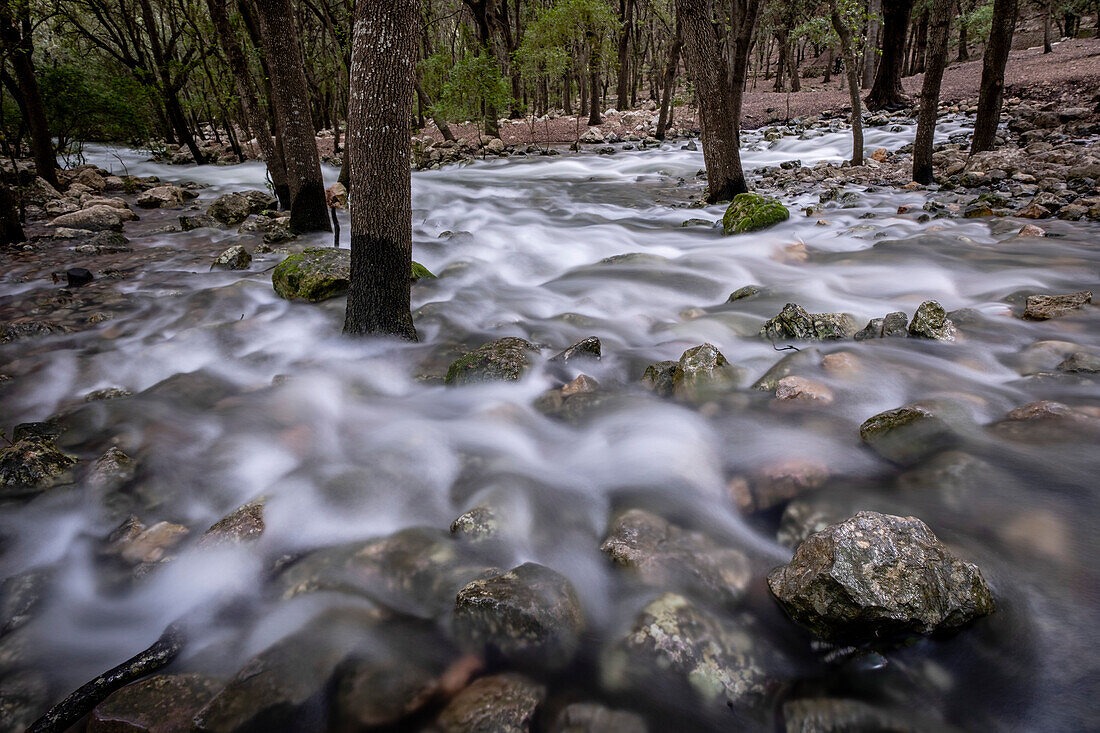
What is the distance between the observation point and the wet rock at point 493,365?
4.12 meters

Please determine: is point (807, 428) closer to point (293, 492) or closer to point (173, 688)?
A: point (293, 492)

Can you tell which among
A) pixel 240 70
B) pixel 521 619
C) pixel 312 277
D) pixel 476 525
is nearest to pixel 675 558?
pixel 521 619

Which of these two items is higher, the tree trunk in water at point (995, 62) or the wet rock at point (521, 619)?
the tree trunk in water at point (995, 62)

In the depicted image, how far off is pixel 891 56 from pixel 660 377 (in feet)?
69.4

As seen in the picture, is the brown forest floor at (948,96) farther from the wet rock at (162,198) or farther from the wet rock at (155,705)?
the wet rock at (155,705)

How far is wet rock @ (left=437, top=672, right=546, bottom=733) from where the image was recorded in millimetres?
1760

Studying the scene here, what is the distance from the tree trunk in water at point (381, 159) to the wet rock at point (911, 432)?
3.44m

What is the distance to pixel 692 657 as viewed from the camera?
194 centimetres

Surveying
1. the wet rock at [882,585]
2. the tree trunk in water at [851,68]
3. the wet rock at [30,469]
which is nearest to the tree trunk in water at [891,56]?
the tree trunk in water at [851,68]

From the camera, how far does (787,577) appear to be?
6.93 feet

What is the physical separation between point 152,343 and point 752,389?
17.7ft

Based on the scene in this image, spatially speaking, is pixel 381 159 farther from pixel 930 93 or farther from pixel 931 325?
pixel 930 93

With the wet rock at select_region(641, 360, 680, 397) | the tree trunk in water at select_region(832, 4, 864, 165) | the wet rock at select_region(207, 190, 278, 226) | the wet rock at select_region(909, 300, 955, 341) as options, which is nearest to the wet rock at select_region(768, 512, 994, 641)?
the wet rock at select_region(641, 360, 680, 397)

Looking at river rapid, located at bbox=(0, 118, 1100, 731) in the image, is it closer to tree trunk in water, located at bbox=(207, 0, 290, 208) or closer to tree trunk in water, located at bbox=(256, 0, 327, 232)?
tree trunk in water, located at bbox=(256, 0, 327, 232)
